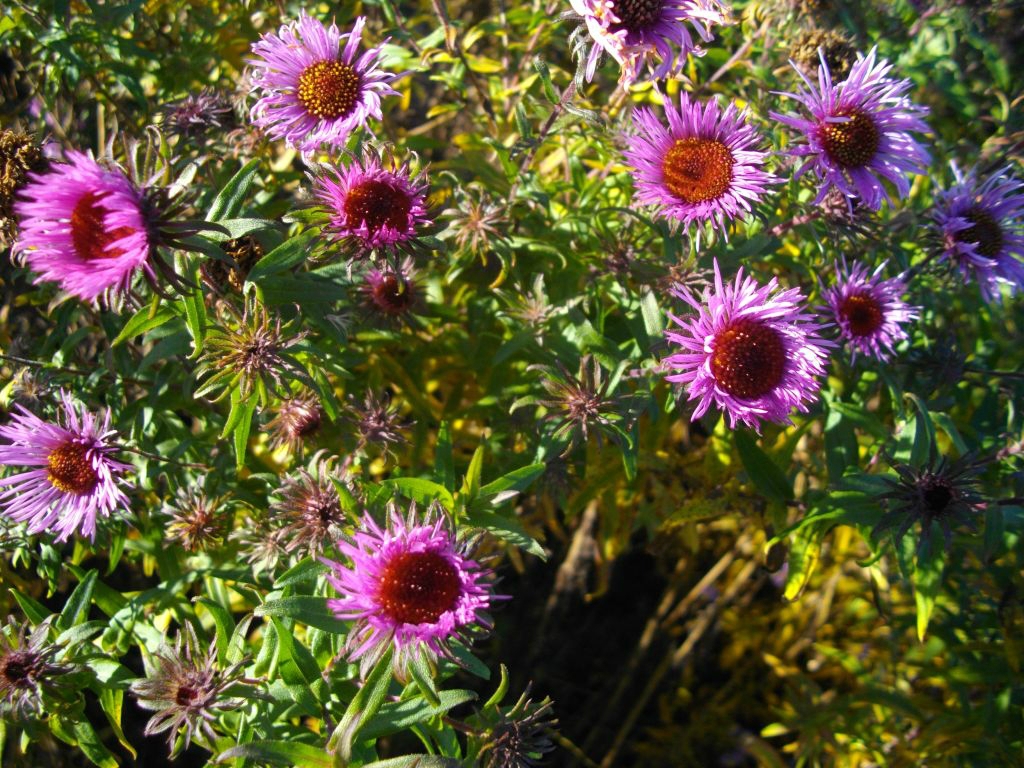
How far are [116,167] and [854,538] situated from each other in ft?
7.57

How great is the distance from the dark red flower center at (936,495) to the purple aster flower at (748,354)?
266 millimetres

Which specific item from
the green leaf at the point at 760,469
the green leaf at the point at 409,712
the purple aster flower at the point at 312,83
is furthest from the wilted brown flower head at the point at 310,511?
the green leaf at the point at 760,469

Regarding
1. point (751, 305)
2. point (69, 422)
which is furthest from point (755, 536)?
point (69, 422)

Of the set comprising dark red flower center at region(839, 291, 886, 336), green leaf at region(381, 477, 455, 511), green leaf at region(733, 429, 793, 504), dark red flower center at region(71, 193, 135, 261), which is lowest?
green leaf at region(381, 477, 455, 511)

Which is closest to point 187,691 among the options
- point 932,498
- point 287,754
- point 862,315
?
point 287,754

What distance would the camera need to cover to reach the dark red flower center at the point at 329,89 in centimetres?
155

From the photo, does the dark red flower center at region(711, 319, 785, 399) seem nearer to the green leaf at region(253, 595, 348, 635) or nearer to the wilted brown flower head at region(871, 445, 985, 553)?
the wilted brown flower head at region(871, 445, 985, 553)

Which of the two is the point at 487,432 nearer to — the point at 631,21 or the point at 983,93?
the point at 631,21

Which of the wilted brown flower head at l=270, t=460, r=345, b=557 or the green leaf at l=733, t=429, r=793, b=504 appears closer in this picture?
the wilted brown flower head at l=270, t=460, r=345, b=557

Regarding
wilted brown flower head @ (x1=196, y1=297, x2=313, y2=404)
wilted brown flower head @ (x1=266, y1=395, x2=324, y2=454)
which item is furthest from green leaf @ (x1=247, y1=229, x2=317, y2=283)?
wilted brown flower head @ (x1=266, y1=395, x2=324, y2=454)

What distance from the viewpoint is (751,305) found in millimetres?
1461

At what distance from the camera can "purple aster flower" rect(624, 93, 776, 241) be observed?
4.81ft

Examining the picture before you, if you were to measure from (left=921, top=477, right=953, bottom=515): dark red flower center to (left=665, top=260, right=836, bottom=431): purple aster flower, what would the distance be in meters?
0.27

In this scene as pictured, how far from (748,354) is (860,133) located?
1.76 feet
